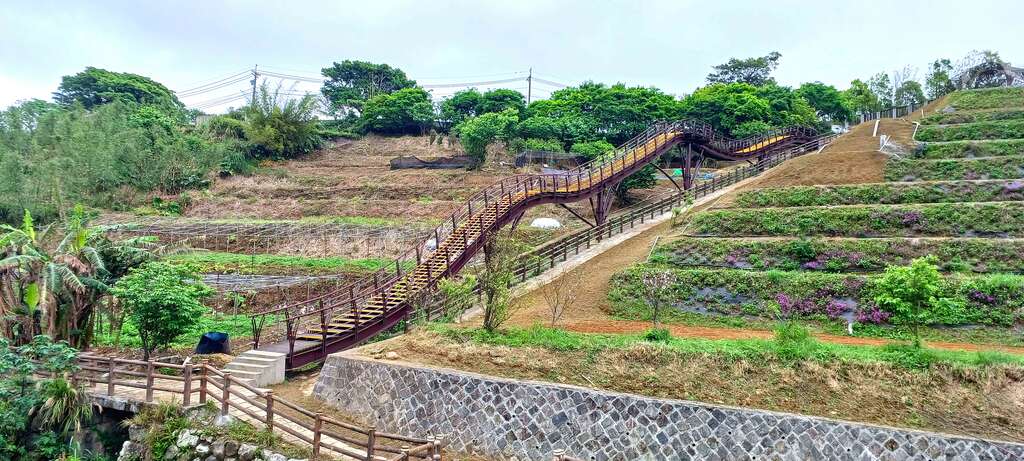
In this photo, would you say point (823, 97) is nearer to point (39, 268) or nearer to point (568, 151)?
point (568, 151)

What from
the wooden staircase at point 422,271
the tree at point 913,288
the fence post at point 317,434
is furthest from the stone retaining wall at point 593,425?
the tree at point 913,288

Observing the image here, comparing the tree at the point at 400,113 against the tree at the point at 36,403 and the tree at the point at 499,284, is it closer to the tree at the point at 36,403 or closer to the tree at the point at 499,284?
the tree at the point at 499,284

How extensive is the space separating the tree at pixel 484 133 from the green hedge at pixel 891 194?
2310 centimetres

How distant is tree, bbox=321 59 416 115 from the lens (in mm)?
77438

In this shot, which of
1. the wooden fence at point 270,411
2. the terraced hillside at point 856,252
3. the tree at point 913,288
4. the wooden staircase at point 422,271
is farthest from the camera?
the terraced hillside at point 856,252

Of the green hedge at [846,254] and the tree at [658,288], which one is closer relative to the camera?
the tree at [658,288]

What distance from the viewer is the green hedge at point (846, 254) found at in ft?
67.1

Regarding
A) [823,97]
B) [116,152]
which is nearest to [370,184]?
[116,152]

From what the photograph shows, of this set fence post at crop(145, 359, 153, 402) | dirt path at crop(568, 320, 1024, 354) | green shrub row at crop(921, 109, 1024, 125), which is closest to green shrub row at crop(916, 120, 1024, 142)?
green shrub row at crop(921, 109, 1024, 125)

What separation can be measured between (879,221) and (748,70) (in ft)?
170

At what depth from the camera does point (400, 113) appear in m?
65.4

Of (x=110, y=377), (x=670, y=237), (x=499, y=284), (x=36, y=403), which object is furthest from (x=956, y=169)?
(x=36, y=403)

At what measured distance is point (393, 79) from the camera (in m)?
79.6

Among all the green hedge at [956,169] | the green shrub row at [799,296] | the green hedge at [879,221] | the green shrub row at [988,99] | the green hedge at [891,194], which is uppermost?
the green shrub row at [988,99]
